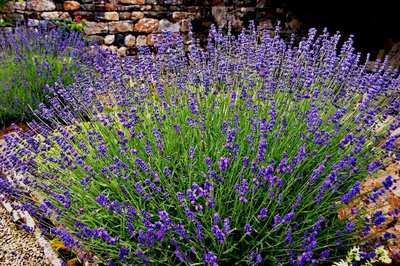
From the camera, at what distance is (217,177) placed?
1.75 metres

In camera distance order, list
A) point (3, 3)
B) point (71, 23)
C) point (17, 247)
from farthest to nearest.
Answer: point (71, 23) → point (3, 3) → point (17, 247)

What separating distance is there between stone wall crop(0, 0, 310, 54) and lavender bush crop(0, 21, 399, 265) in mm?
4075

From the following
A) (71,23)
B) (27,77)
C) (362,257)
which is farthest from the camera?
(71,23)

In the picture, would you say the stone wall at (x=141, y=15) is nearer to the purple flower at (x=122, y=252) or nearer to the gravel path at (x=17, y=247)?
the gravel path at (x=17, y=247)

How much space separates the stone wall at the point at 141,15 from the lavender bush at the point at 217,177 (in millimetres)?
4075

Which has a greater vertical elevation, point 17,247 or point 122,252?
point 122,252

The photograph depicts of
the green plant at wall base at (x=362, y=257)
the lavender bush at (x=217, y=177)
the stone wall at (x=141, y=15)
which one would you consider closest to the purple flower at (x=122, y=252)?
the lavender bush at (x=217, y=177)

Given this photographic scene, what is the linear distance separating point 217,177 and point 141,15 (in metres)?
5.56

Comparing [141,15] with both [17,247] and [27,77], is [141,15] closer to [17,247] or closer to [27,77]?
[27,77]

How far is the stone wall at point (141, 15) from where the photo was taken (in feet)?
19.5

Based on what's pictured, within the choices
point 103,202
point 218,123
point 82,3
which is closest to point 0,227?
point 103,202

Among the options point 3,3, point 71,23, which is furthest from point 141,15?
point 3,3

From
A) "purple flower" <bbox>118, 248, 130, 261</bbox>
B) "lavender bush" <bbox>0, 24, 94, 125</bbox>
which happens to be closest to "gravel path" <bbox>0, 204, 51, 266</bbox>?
"purple flower" <bbox>118, 248, 130, 261</bbox>

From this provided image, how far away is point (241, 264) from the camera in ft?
6.02
